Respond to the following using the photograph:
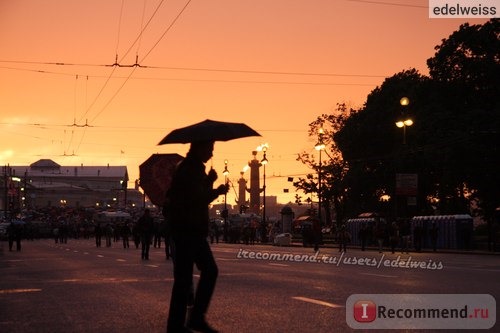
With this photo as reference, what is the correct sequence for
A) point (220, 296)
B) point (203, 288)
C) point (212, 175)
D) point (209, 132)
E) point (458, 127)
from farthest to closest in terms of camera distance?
point (458, 127)
point (220, 296)
point (209, 132)
point (212, 175)
point (203, 288)

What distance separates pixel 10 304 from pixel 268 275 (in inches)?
Answer: 316

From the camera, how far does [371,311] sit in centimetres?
1164

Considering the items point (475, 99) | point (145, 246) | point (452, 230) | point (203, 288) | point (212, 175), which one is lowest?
point (145, 246)

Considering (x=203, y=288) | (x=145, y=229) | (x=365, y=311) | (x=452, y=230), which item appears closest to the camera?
(x=203, y=288)

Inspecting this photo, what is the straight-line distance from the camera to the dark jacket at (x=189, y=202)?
8.66 meters

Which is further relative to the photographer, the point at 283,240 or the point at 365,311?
the point at 283,240

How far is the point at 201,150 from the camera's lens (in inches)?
356

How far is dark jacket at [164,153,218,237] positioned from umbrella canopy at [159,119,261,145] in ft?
1.22

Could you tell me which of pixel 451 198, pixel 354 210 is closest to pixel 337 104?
pixel 354 210

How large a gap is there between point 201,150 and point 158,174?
27.7 feet

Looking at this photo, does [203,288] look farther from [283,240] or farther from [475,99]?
[283,240]

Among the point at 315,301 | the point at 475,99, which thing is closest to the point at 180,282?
the point at 315,301

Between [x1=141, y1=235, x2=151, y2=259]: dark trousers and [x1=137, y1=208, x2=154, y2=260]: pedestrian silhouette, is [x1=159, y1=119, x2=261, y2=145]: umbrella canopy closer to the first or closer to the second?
[x1=141, y1=235, x2=151, y2=259]: dark trousers

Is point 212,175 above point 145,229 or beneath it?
above
